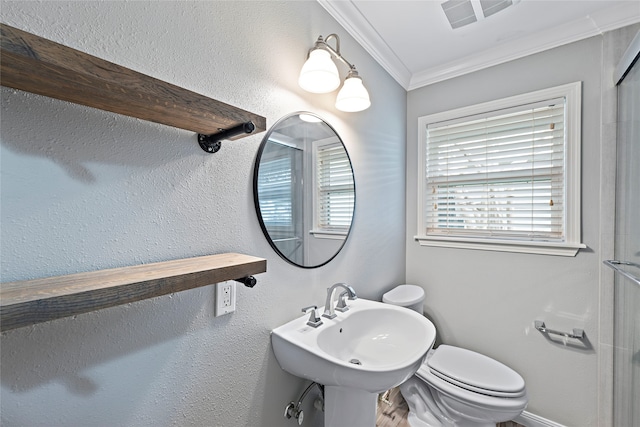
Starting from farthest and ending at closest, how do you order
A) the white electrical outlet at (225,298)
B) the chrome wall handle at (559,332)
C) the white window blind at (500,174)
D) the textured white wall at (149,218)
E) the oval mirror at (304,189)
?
the white window blind at (500,174), the chrome wall handle at (559,332), the oval mirror at (304,189), the white electrical outlet at (225,298), the textured white wall at (149,218)

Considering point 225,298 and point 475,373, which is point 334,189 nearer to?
point 225,298

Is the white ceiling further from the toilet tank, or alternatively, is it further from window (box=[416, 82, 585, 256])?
the toilet tank

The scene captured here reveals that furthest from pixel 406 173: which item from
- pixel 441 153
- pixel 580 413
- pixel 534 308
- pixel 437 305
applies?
pixel 580 413

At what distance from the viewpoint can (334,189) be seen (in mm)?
1395

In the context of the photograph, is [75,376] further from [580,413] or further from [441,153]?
[580,413]

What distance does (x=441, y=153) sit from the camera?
202cm

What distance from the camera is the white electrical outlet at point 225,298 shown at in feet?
2.85

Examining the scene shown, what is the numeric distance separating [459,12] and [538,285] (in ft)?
5.45

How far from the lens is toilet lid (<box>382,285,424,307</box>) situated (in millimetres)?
1703

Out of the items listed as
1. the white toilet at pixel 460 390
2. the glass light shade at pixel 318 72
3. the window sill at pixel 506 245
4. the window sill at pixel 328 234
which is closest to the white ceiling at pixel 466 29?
the glass light shade at pixel 318 72

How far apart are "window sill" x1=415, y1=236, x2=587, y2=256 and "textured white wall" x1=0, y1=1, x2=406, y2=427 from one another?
119cm

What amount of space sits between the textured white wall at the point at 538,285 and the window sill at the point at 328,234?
3.16 ft

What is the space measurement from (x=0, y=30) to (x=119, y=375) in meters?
0.72

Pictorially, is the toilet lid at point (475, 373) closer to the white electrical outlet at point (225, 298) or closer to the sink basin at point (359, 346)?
the sink basin at point (359, 346)
